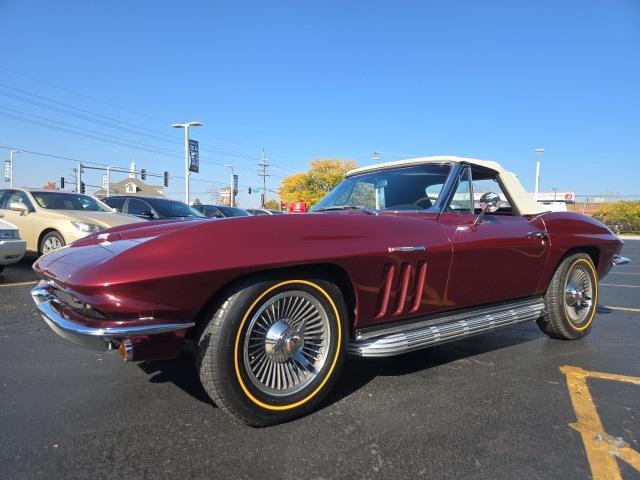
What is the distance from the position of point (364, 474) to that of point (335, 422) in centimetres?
49

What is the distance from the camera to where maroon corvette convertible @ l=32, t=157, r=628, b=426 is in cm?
214

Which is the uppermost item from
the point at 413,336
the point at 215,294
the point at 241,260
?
the point at 241,260

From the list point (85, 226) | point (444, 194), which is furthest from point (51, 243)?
point (444, 194)

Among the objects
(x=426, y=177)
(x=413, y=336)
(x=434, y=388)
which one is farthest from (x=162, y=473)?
(x=426, y=177)

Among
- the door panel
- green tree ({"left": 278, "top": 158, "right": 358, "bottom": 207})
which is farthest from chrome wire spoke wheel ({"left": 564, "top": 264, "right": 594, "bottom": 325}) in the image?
green tree ({"left": 278, "top": 158, "right": 358, "bottom": 207})

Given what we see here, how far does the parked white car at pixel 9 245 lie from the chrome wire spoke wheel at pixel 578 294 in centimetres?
712

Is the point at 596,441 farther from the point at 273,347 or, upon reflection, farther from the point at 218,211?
the point at 218,211

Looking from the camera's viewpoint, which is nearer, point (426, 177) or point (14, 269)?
point (426, 177)

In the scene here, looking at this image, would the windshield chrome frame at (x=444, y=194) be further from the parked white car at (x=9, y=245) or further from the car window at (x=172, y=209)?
the car window at (x=172, y=209)

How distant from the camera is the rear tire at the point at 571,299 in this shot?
410 centimetres

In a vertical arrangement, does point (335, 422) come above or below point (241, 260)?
below

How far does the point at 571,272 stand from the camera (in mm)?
4227

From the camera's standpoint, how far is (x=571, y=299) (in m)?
4.21

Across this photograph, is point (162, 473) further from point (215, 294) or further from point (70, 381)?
point (70, 381)
